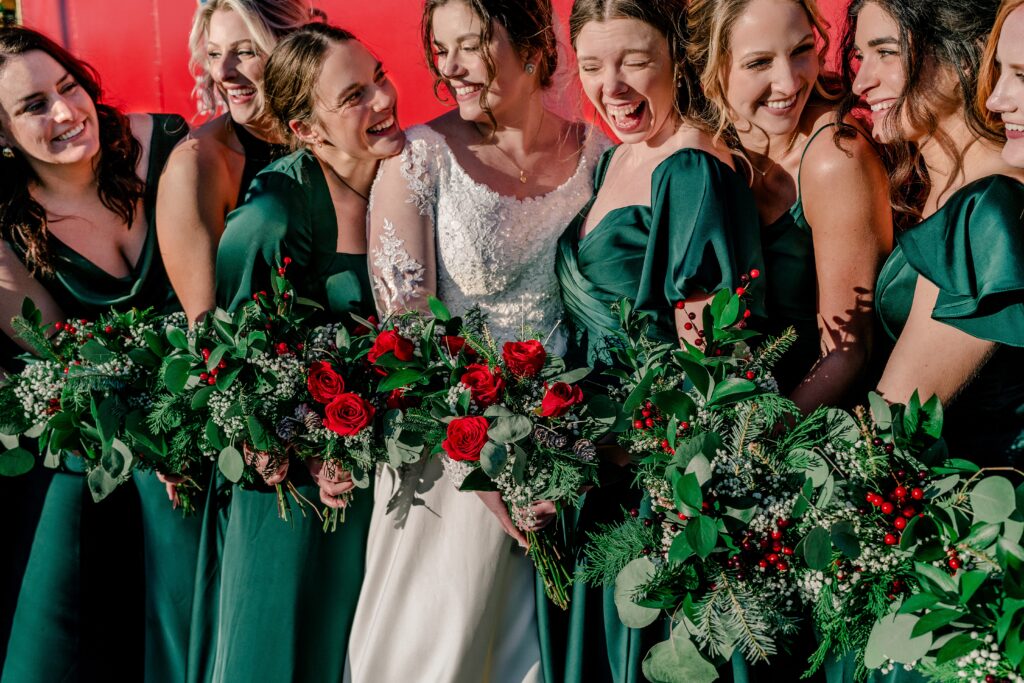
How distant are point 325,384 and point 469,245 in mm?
725

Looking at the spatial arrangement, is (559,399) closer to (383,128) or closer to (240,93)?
(383,128)

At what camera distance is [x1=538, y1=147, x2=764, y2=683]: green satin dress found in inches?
106

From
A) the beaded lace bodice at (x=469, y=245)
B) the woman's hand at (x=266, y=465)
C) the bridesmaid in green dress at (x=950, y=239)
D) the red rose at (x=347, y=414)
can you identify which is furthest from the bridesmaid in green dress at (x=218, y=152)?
the bridesmaid in green dress at (x=950, y=239)

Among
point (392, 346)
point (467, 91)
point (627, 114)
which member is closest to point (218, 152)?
point (467, 91)

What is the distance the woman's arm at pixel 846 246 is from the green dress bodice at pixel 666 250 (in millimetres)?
191

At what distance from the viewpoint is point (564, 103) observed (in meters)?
3.37

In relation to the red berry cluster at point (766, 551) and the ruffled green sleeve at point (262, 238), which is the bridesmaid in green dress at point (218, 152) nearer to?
the ruffled green sleeve at point (262, 238)

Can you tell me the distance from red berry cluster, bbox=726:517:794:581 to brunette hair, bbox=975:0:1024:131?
3.67 ft

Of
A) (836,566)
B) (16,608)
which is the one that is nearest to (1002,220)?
(836,566)

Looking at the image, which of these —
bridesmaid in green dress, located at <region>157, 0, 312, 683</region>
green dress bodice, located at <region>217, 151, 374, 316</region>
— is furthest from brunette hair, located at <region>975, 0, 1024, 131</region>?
bridesmaid in green dress, located at <region>157, 0, 312, 683</region>

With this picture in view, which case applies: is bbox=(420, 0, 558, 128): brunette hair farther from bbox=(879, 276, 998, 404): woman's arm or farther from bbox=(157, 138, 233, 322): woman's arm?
bbox=(879, 276, 998, 404): woman's arm

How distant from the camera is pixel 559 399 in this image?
2.46 meters

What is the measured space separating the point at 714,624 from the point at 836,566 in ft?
0.99

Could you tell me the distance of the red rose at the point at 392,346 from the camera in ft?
8.69
